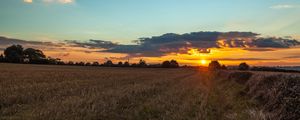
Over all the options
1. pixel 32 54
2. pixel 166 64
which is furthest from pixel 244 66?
pixel 32 54

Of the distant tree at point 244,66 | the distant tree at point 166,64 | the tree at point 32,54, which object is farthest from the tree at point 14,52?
the distant tree at point 244,66

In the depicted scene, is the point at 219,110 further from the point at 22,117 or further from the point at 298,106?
the point at 22,117

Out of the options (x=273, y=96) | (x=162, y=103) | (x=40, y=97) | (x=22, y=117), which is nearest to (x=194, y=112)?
(x=162, y=103)

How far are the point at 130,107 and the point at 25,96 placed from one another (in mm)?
5615

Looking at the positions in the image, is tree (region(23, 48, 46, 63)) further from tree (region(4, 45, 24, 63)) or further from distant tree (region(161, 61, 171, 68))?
distant tree (region(161, 61, 171, 68))

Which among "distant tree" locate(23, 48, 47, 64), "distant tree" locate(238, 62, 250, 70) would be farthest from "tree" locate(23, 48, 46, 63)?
"distant tree" locate(238, 62, 250, 70)

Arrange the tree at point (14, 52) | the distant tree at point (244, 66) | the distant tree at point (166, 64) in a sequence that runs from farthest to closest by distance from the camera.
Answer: the distant tree at point (166, 64)
the distant tree at point (244, 66)
the tree at point (14, 52)

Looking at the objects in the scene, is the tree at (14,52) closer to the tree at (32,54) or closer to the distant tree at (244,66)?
the tree at (32,54)

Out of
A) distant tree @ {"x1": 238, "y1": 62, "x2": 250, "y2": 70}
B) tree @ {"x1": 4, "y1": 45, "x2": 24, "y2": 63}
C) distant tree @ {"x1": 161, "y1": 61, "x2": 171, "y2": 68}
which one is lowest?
distant tree @ {"x1": 238, "y1": 62, "x2": 250, "y2": 70}

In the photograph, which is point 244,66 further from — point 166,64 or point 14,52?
point 14,52

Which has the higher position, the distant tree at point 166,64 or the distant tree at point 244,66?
the distant tree at point 166,64

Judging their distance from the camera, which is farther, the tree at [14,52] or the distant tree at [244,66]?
the distant tree at [244,66]

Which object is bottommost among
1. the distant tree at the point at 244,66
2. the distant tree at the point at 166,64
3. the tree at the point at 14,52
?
the distant tree at the point at 244,66

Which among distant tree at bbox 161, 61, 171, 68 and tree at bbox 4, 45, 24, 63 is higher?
tree at bbox 4, 45, 24, 63
